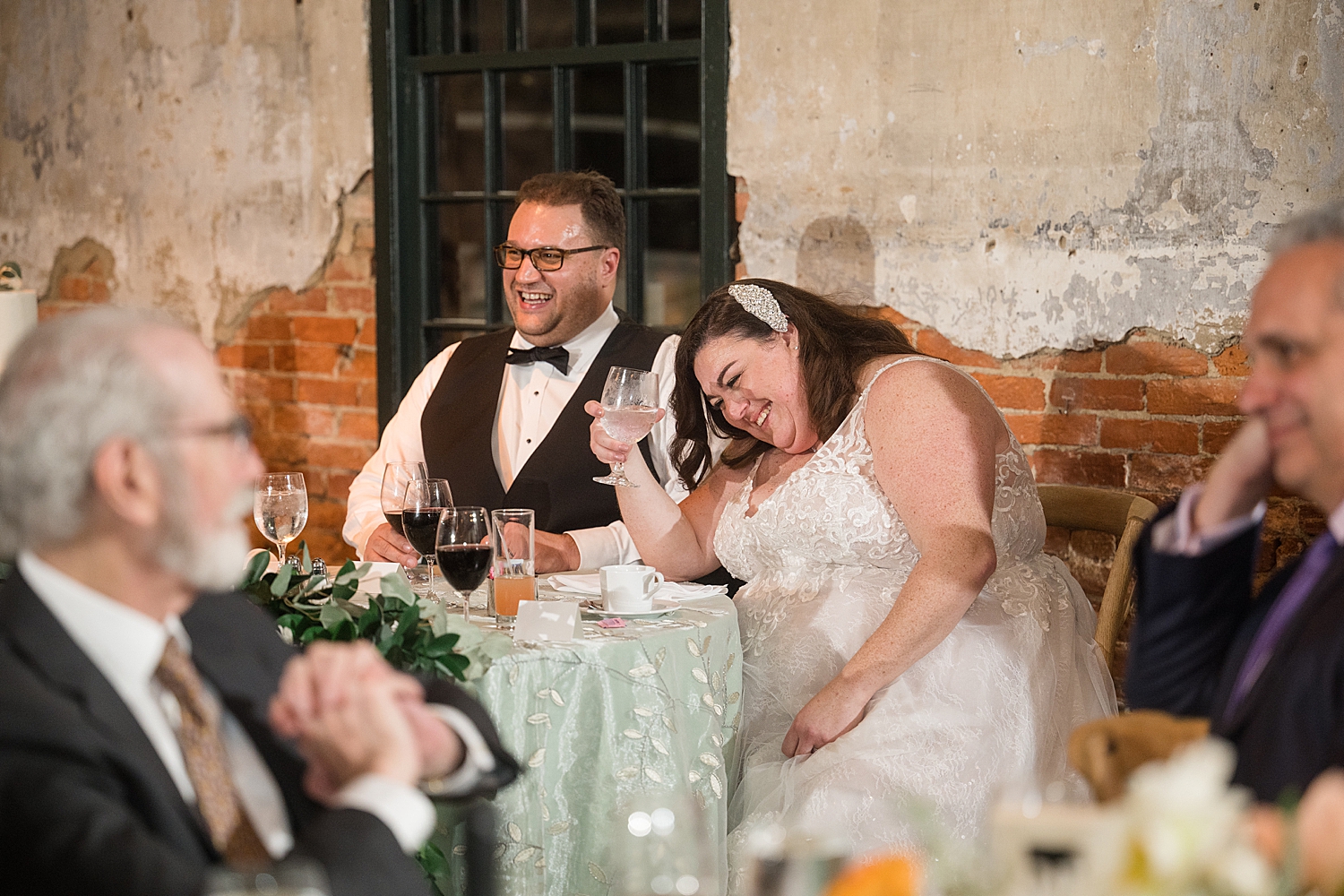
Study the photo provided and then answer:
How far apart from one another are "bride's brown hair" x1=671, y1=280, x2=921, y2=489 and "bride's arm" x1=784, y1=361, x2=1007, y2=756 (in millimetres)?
100

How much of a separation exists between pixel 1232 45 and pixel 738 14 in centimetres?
129

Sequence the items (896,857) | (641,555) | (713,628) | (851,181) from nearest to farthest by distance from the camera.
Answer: (896,857) → (713,628) → (641,555) → (851,181)

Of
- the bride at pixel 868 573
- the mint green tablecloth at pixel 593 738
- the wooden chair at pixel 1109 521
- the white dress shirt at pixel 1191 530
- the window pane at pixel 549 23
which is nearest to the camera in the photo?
the white dress shirt at pixel 1191 530

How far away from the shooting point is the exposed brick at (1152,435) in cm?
315

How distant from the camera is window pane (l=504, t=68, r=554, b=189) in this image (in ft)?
13.7

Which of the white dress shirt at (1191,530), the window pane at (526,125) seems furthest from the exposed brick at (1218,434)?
the window pane at (526,125)

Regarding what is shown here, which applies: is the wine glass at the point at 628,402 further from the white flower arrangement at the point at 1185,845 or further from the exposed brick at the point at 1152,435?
the white flower arrangement at the point at 1185,845

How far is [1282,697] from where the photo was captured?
4.25ft

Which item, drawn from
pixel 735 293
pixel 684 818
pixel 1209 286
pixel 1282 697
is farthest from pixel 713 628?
pixel 1209 286

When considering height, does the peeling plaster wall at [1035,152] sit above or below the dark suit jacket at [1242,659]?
above

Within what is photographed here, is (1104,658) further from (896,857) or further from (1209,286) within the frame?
(896,857)

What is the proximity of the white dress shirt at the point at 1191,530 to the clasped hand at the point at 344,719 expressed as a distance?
0.88 metres

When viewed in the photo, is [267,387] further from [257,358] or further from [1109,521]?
[1109,521]

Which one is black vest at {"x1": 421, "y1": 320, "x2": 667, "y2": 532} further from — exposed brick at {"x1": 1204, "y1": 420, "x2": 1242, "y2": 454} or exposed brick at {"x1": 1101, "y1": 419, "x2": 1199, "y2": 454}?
exposed brick at {"x1": 1204, "y1": 420, "x2": 1242, "y2": 454}
